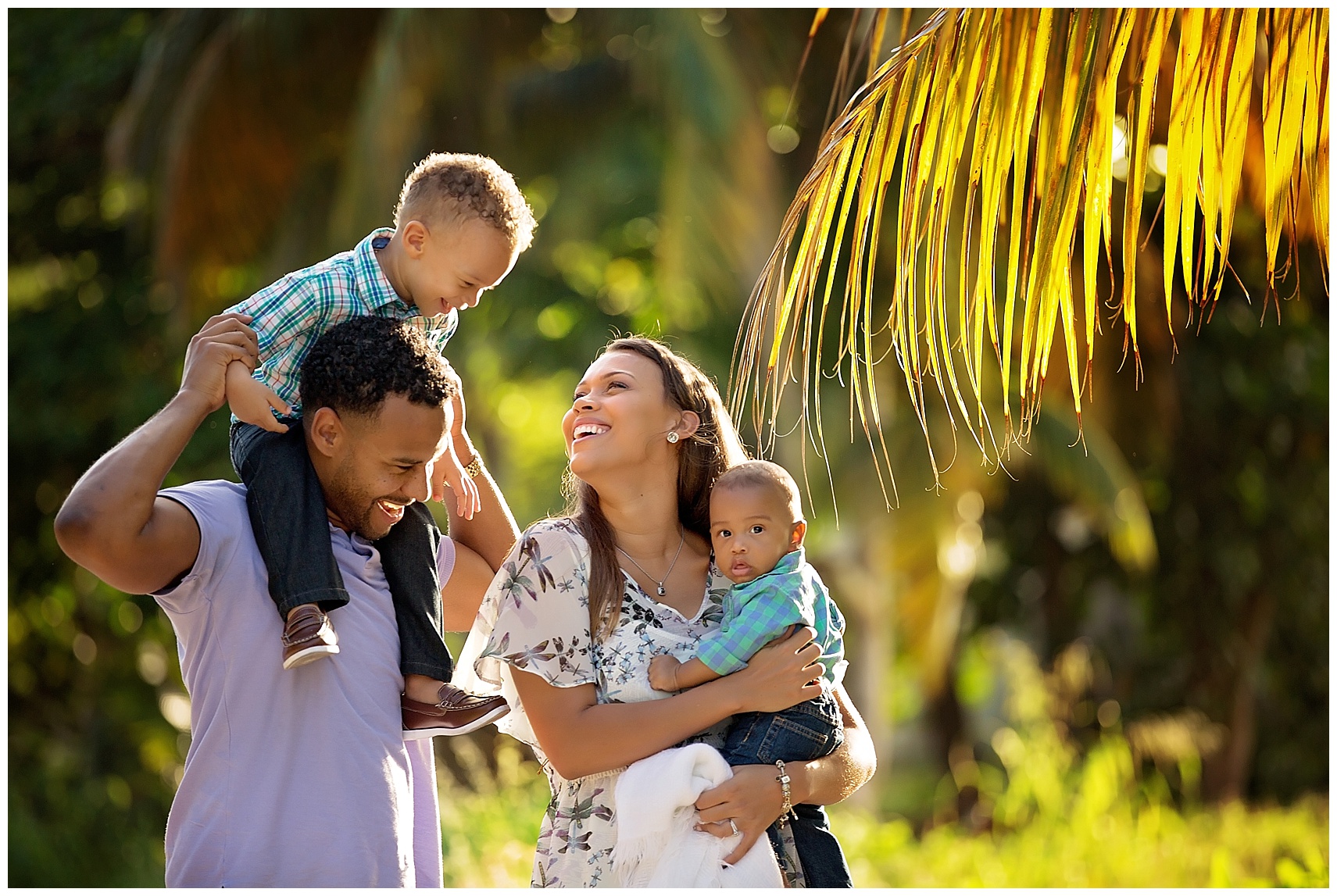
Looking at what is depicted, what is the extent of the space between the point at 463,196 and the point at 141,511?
1121 mm

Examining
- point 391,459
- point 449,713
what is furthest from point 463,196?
point 449,713

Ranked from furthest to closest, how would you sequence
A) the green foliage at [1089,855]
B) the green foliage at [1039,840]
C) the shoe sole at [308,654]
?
the green foliage at [1089,855], the green foliage at [1039,840], the shoe sole at [308,654]

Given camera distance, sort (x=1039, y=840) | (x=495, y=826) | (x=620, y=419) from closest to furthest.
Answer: (x=620, y=419) < (x=495, y=826) < (x=1039, y=840)

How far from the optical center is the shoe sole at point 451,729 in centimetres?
278

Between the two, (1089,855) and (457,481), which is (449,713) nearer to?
(457,481)

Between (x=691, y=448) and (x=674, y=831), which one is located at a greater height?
(x=691, y=448)

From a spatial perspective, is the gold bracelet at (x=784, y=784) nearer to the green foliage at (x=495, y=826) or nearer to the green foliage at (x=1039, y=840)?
the green foliage at (x=495, y=826)

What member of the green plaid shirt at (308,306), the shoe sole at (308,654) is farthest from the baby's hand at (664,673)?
the green plaid shirt at (308,306)

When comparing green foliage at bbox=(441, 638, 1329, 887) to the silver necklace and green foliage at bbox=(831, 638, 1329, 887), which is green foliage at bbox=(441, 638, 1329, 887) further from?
the silver necklace

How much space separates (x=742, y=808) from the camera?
2.67 m

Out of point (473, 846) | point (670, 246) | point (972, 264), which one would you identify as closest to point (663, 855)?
point (473, 846)

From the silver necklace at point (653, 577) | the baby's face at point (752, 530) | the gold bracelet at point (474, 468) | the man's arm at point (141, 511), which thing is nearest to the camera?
the man's arm at point (141, 511)

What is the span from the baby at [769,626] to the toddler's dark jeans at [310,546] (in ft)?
1.63

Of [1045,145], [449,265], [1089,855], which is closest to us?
[1045,145]
